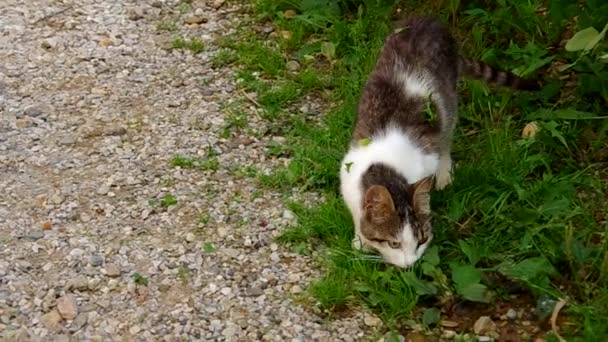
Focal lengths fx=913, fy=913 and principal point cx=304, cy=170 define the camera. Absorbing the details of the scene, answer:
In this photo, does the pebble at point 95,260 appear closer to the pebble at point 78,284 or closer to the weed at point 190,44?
the pebble at point 78,284

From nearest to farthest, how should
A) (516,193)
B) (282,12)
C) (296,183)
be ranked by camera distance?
(516,193), (296,183), (282,12)

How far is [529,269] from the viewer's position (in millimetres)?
3752

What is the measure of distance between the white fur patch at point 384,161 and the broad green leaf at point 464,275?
0.48m

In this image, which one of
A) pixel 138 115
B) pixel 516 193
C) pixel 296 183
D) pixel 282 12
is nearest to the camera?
pixel 516 193

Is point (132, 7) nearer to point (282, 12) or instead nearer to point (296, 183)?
point (282, 12)

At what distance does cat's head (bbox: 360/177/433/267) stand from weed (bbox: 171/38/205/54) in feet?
6.94

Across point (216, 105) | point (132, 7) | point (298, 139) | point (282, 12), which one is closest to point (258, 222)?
point (298, 139)

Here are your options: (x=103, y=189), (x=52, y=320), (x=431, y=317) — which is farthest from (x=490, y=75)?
(x=52, y=320)

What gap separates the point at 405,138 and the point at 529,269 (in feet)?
2.94

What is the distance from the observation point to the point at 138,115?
5.08 metres

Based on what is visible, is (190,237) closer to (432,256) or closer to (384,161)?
(384,161)

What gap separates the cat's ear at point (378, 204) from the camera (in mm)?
3818

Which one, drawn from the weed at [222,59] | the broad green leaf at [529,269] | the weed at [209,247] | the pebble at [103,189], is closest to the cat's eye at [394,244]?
the broad green leaf at [529,269]

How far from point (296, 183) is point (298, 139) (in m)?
0.37
